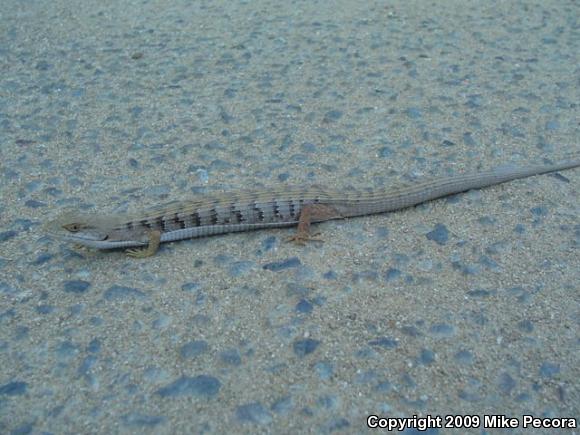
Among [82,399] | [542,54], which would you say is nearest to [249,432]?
[82,399]

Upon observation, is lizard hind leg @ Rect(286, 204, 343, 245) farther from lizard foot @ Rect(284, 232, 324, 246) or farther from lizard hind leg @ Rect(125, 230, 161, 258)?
lizard hind leg @ Rect(125, 230, 161, 258)

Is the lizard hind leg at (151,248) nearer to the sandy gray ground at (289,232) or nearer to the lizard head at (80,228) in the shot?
the sandy gray ground at (289,232)

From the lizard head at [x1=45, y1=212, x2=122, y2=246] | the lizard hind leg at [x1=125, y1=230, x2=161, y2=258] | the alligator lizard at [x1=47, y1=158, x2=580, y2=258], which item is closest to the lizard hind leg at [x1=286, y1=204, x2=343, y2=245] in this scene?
the alligator lizard at [x1=47, y1=158, x2=580, y2=258]

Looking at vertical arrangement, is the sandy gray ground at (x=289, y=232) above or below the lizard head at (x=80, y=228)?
below

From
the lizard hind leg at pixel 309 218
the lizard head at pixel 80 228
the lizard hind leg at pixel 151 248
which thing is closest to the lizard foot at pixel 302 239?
the lizard hind leg at pixel 309 218

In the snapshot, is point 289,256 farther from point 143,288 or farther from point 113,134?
point 113,134

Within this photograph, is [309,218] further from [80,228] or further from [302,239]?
[80,228]
